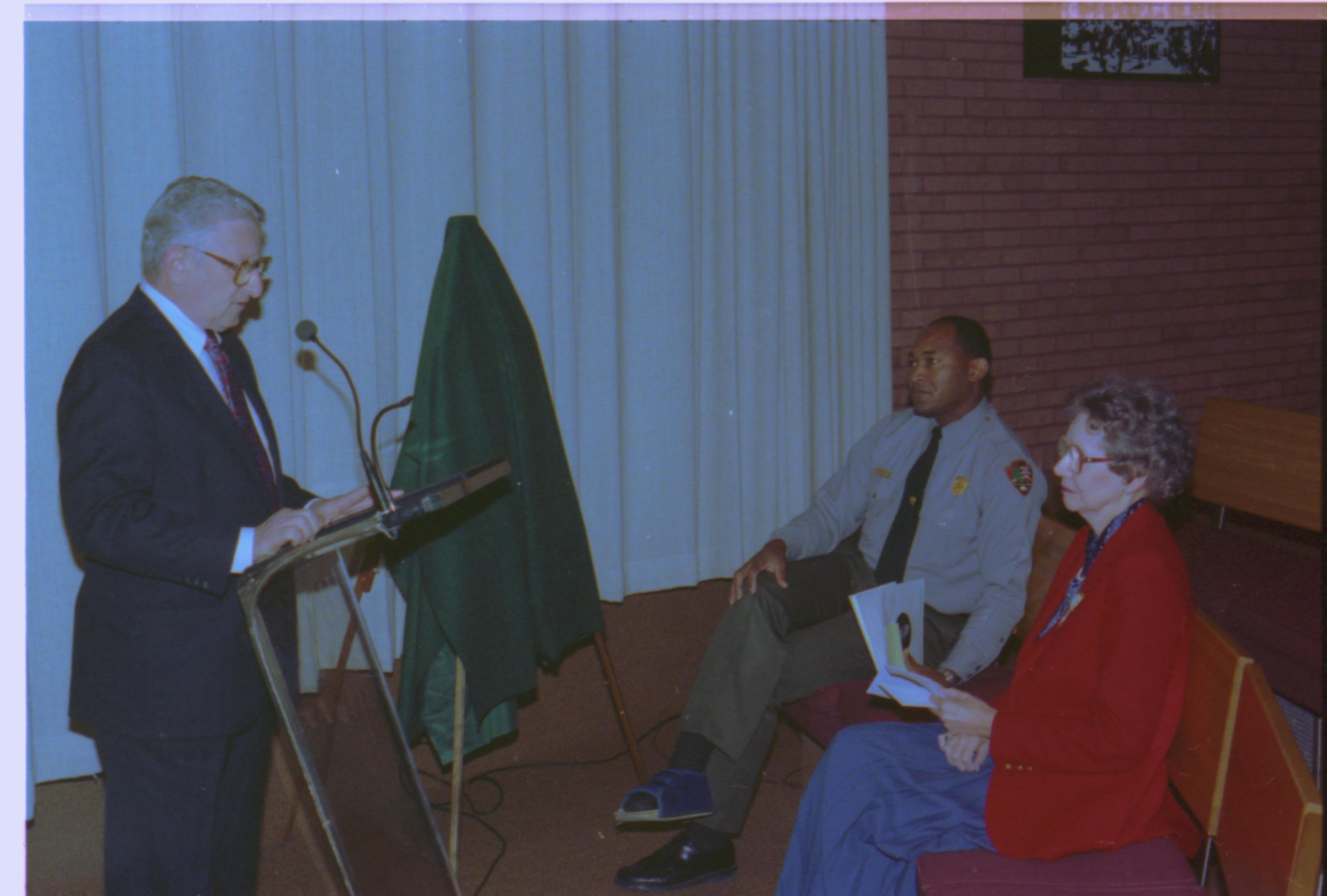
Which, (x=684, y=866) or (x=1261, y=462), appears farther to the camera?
(x=1261, y=462)

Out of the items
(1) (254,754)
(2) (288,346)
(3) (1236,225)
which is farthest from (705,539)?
(3) (1236,225)

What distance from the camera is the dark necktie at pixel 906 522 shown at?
3.11 meters

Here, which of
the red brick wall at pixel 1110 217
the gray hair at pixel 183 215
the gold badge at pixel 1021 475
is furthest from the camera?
the red brick wall at pixel 1110 217

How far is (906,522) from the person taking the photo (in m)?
3.13

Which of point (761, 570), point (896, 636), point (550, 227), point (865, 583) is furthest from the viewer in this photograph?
point (550, 227)

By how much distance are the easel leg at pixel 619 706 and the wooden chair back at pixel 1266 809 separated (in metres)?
1.77

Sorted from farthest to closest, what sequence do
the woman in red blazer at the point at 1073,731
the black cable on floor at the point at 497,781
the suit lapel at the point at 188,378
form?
1. the black cable on floor at the point at 497,781
2. the suit lapel at the point at 188,378
3. the woman in red blazer at the point at 1073,731

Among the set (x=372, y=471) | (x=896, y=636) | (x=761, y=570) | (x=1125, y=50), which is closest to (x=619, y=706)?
(x=761, y=570)

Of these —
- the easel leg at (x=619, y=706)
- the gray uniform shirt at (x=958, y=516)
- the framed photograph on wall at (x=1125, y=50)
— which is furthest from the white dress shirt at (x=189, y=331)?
the framed photograph on wall at (x=1125, y=50)

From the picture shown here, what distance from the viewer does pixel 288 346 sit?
3010 mm

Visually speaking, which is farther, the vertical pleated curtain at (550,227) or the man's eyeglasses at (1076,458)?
the vertical pleated curtain at (550,227)

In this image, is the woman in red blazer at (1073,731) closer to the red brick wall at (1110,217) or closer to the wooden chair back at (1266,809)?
the wooden chair back at (1266,809)

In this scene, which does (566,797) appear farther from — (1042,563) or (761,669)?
(1042,563)

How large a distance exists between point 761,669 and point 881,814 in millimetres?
819
